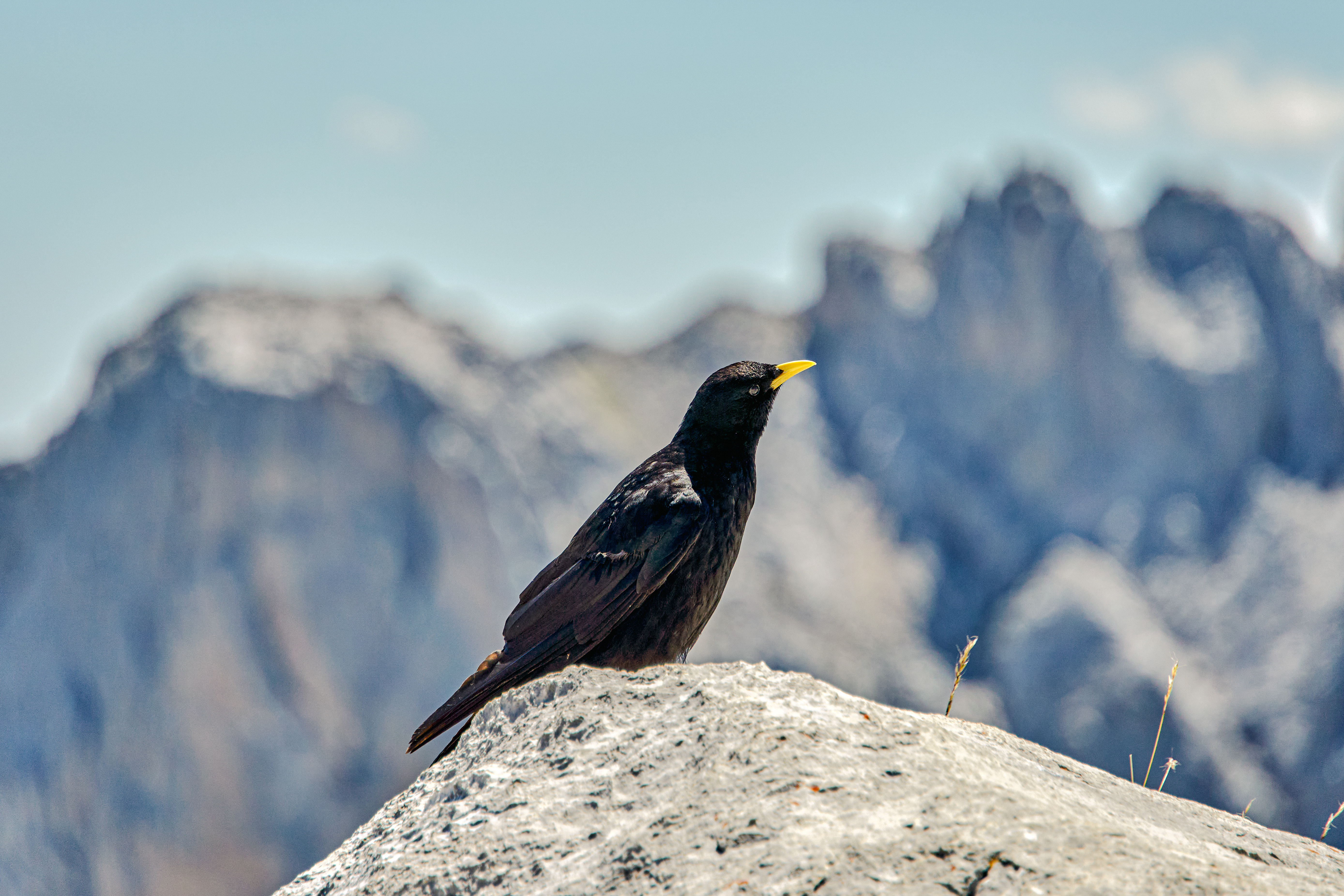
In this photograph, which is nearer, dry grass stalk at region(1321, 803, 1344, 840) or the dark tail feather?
dry grass stalk at region(1321, 803, 1344, 840)

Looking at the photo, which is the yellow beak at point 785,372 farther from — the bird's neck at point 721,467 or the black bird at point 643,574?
the bird's neck at point 721,467

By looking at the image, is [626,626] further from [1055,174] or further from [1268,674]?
[1055,174]

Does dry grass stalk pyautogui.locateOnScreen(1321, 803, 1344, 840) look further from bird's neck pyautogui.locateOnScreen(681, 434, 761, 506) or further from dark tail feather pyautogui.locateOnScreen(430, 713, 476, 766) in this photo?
dark tail feather pyautogui.locateOnScreen(430, 713, 476, 766)

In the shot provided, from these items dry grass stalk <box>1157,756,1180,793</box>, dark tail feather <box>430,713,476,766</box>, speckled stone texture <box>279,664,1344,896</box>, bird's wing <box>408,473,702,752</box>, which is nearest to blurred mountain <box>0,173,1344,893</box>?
bird's wing <box>408,473,702,752</box>

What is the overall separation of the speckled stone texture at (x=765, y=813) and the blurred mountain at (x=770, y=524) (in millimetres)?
60590

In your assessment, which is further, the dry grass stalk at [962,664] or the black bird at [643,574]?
the black bird at [643,574]

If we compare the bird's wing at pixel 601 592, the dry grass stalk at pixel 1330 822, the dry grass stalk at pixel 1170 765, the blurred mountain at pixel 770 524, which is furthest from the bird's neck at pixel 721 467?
the blurred mountain at pixel 770 524

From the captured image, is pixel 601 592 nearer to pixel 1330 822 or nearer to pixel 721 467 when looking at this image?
pixel 721 467

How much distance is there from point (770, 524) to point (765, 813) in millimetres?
79024

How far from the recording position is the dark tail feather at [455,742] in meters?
5.25

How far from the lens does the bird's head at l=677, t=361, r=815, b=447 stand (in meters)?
7.02

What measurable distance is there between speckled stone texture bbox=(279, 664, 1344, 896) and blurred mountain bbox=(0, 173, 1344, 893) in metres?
60.6

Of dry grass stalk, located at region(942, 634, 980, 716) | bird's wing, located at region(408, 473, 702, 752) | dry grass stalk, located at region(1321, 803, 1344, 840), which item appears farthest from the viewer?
bird's wing, located at region(408, 473, 702, 752)

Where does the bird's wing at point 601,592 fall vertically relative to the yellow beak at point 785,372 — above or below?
below
